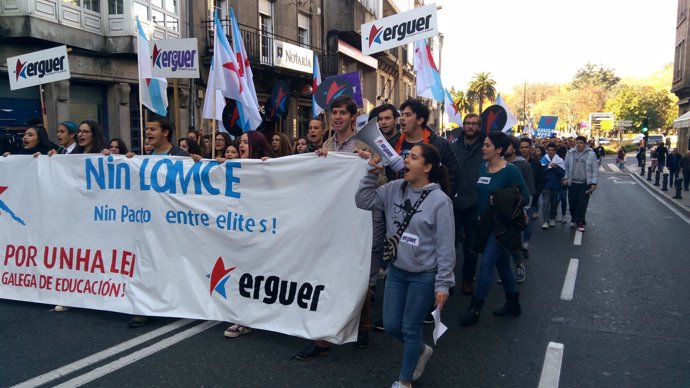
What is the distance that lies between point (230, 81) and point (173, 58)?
1811 millimetres

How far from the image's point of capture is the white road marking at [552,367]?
383cm

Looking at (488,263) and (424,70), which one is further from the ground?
(424,70)

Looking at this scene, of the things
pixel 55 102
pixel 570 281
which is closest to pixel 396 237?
pixel 570 281

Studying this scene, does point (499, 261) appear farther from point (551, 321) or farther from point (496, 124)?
point (496, 124)

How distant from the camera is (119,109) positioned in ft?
51.7

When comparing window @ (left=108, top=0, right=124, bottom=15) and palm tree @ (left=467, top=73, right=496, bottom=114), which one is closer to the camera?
window @ (left=108, top=0, right=124, bottom=15)

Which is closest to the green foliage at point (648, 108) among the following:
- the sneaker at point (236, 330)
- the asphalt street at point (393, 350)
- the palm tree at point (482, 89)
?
the palm tree at point (482, 89)

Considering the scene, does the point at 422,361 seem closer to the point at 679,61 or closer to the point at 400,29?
the point at 400,29

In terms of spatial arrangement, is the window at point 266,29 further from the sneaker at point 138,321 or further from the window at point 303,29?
the sneaker at point 138,321

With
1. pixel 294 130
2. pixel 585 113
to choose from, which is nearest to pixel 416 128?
pixel 294 130

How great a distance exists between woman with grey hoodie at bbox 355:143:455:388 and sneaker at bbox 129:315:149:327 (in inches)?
93.2

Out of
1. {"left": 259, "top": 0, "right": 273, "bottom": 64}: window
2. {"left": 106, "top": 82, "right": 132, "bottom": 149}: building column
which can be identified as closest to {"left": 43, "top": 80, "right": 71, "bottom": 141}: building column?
{"left": 106, "top": 82, "right": 132, "bottom": 149}: building column

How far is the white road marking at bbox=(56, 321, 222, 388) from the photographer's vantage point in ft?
12.3

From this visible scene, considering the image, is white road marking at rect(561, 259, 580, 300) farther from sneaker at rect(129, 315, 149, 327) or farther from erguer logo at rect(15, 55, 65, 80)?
erguer logo at rect(15, 55, 65, 80)
